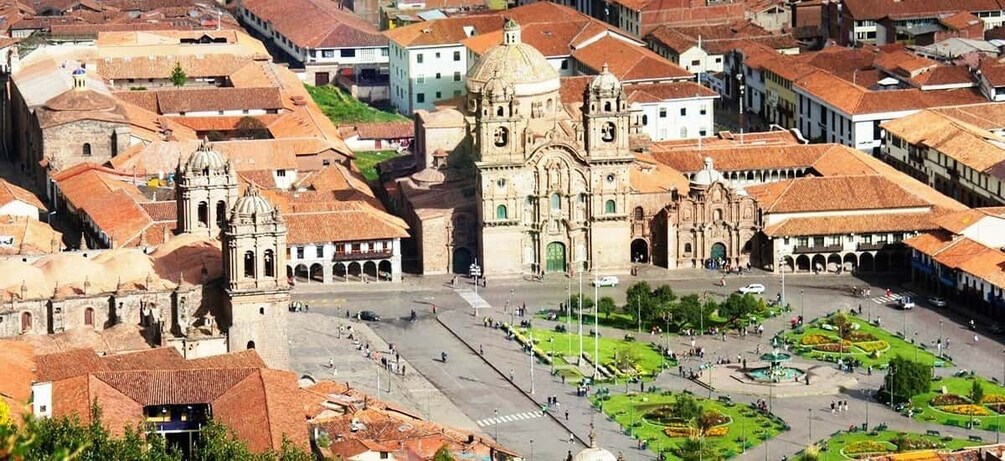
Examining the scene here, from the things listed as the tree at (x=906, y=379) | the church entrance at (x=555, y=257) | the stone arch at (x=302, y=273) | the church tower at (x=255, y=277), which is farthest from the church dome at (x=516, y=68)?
the tree at (x=906, y=379)

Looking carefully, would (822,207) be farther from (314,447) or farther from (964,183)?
(314,447)

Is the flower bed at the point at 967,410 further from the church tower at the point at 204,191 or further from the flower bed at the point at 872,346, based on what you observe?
the church tower at the point at 204,191

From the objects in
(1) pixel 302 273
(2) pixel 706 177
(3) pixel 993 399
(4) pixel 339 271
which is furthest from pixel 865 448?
(1) pixel 302 273

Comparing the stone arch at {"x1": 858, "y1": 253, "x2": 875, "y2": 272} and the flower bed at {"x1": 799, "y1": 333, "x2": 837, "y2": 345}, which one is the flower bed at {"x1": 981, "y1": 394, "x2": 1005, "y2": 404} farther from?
the stone arch at {"x1": 858, "y1": 253, "x2": 875, "y2": 272}

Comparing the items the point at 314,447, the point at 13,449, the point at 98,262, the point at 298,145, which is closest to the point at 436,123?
the point at 298,145

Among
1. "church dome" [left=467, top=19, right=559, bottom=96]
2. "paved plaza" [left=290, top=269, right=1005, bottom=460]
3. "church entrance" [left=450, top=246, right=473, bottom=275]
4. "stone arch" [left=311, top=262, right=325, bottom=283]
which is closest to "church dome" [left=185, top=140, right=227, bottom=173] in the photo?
"paved plaza" [left=290, top=269, right=1005, bottom=460]

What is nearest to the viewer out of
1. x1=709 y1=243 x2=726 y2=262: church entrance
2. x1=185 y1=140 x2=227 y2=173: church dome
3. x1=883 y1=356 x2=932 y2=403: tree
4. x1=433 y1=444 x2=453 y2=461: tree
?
x1=433 y1=444 x2=453 y2=461: tree
